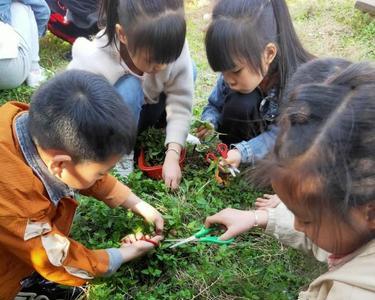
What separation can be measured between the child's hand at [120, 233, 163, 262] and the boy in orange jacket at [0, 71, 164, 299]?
104 millimetres

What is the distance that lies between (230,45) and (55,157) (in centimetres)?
89

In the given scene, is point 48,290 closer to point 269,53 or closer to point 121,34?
point 121,34

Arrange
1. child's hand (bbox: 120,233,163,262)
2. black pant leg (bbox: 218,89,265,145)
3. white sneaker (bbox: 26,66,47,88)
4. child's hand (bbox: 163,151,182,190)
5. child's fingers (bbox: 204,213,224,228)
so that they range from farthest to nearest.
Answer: white sneaker (bbox: 26,66,47,88), black pant leg (bbox: 218,89,265,145), child's hand (bbox: 163,151,182,190), child's fingers (bbox: 204,213,224,228), child's hand (bbox: 120,233,163,262)

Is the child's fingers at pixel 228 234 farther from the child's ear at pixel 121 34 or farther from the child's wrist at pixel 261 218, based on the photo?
the child's ear at pixel 121 34

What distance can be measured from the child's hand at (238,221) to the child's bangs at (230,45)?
63 centimetres

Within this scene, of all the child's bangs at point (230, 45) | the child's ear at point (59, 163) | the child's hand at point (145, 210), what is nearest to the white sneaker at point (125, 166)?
the child's hand at point (145, 210)

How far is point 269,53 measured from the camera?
84.9 inches

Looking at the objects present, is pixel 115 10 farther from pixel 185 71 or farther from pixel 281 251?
pixel 281 251

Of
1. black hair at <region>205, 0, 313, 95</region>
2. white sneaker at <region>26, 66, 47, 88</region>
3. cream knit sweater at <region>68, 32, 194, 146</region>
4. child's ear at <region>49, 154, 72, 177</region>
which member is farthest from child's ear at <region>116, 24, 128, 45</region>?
white sneaker at <region>26, 66, 47, 88</region>

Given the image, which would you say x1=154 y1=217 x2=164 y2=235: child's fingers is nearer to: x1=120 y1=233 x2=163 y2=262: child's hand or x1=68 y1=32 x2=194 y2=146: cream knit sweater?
x1=120 y1=233 x2=163 y2=262: child's hand

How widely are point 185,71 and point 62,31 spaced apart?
65.0 inches

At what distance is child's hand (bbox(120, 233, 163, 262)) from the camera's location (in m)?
1.81

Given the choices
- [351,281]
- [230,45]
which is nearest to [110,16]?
[230,45]

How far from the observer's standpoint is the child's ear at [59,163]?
151cm
